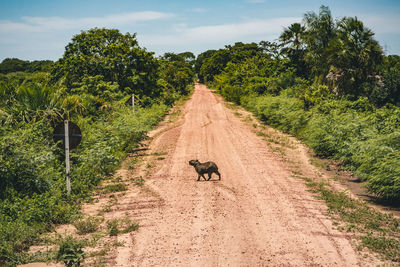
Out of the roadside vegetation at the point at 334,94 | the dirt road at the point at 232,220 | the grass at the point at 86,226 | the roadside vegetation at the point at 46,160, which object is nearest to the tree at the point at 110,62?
the roadside vegetation at the point at 46,160

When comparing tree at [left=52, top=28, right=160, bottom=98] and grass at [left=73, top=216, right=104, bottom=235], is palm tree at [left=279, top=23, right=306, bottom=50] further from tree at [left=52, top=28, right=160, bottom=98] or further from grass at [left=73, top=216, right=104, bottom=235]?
grass at [left=73, top=216, right=104, bottom=235]

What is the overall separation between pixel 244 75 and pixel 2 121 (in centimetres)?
3287

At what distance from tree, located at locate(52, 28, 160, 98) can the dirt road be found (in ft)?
40.8

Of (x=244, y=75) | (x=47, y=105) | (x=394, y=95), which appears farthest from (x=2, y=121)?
(x=394, y=95)

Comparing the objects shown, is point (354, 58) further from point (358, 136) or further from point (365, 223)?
point (365, 223)

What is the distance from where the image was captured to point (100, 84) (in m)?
20.9

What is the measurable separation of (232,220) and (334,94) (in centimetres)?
1863

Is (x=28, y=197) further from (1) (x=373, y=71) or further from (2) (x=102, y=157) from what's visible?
(1) (x=373, y=71)

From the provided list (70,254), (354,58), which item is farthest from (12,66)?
(70,254)

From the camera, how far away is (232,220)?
7660 millimetres

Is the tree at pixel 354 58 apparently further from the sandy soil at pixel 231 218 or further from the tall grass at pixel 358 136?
the sandy soil at pixel 231 218

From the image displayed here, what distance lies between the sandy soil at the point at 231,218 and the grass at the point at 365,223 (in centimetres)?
29

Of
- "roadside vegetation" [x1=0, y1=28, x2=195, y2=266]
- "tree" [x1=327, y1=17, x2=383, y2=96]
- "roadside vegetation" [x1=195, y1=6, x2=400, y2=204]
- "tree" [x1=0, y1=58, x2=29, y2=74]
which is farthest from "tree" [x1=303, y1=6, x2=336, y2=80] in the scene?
"tree" [x1=0, y1=58, x2=29, y2=74]

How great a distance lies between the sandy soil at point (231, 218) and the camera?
19.8ft
